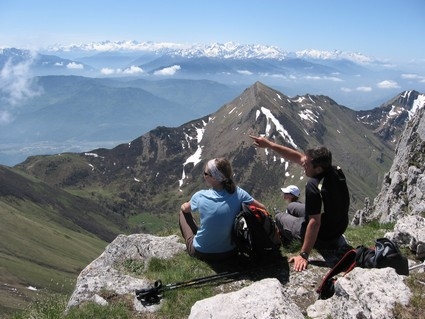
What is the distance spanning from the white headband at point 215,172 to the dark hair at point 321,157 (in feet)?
8.29

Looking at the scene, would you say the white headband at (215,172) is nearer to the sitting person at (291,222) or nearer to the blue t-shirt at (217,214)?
the blue t-shirt at (217,214)

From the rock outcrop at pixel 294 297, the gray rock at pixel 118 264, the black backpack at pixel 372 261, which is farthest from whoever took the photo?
the gray rock at pixel 118 264

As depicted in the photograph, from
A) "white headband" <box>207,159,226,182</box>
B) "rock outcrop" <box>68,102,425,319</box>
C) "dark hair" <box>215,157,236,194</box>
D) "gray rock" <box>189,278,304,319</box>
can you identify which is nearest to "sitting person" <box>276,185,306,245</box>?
"rock outcrop" <box>68,102,425,319</box>

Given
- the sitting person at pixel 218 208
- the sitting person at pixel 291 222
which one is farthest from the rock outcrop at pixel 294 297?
the sitting person at pixel 291 222

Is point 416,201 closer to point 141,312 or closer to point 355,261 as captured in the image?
point 355,261

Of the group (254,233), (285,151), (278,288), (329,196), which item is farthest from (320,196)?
(278,288)

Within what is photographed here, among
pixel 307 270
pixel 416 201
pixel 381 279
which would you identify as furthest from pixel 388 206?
pixel 381 279

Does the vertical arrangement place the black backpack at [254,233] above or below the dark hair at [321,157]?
below

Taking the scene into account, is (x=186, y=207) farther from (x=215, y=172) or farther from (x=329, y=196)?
(x=329, y=196)

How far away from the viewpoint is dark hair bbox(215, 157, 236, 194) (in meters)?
11.4

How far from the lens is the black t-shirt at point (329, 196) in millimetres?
11367

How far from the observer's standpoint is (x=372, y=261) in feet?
30.5

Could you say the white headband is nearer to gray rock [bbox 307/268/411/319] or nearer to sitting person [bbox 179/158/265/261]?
sitting person [bbox 179/158/265/261]

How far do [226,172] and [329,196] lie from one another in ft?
9.74
